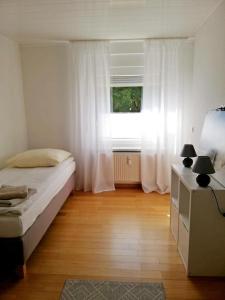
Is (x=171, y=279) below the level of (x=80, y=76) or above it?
below

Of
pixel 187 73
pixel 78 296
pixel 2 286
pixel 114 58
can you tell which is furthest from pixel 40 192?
pixel 187 73

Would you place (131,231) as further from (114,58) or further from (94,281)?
(114,58)

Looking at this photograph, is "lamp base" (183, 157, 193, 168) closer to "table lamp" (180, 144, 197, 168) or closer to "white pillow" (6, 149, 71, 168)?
"table lamp" (180, 144, 197, 168)

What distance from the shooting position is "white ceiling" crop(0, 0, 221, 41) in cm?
242

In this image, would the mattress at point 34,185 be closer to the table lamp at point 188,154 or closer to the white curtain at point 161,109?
the white curtain at point 161,109

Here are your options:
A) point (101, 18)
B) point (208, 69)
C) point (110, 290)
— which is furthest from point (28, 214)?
point (208, 69)

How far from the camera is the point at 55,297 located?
5.89 feet

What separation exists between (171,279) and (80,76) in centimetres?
305

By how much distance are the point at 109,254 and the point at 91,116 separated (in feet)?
7.23

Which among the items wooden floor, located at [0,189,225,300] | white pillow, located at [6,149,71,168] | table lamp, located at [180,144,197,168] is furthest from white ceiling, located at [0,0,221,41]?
wooden floor, located at [0,189,225,300]

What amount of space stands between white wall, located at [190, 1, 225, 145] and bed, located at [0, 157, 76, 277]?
2.08 metres

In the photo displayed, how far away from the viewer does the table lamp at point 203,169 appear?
1862 millimetres

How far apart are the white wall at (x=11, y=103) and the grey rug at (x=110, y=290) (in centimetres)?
218

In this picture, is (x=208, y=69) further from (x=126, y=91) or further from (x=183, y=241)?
(x=183, y=241)
